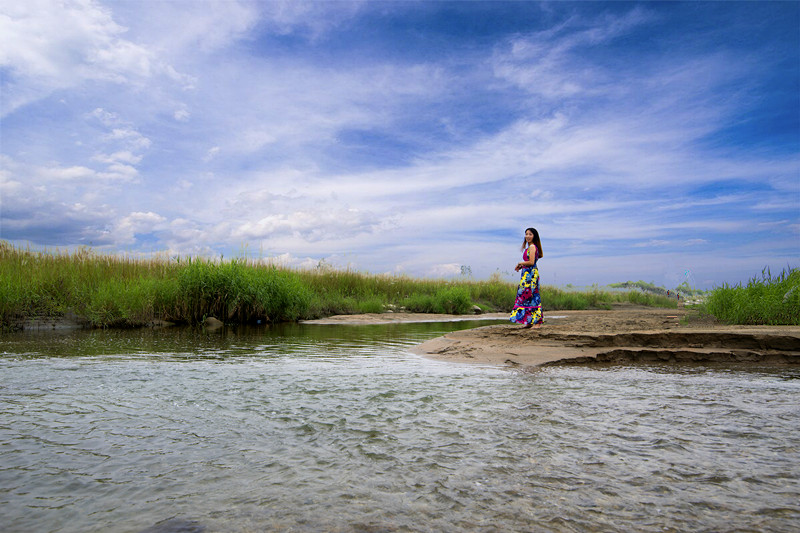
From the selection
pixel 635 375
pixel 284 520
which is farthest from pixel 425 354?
pixel 284 520

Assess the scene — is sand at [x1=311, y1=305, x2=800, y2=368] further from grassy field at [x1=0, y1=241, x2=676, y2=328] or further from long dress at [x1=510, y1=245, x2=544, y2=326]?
grassy field at [x1=0, y1=241, x2=676, y2=328]

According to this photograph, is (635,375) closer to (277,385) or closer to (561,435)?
(561,435)

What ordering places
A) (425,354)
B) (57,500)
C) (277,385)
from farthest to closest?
(425,354) → (277,385) → (57,500)

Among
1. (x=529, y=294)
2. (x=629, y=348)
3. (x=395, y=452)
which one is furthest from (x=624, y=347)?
(x=395, y=452)

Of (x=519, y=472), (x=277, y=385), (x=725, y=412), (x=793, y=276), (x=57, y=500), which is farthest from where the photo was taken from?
(x=793, y=276)

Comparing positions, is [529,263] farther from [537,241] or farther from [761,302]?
[761,302]

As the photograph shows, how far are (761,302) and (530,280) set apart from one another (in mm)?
4135

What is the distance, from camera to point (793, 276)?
9367mm

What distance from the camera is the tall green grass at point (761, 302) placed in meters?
8.33

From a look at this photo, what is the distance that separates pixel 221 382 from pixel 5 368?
252 centimetres

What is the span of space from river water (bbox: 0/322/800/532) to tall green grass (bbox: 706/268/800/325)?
5.02 m

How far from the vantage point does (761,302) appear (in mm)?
8578

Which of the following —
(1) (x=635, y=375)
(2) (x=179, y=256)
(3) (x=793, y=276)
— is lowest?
(1) (x=635, y=375)

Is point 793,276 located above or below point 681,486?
above
